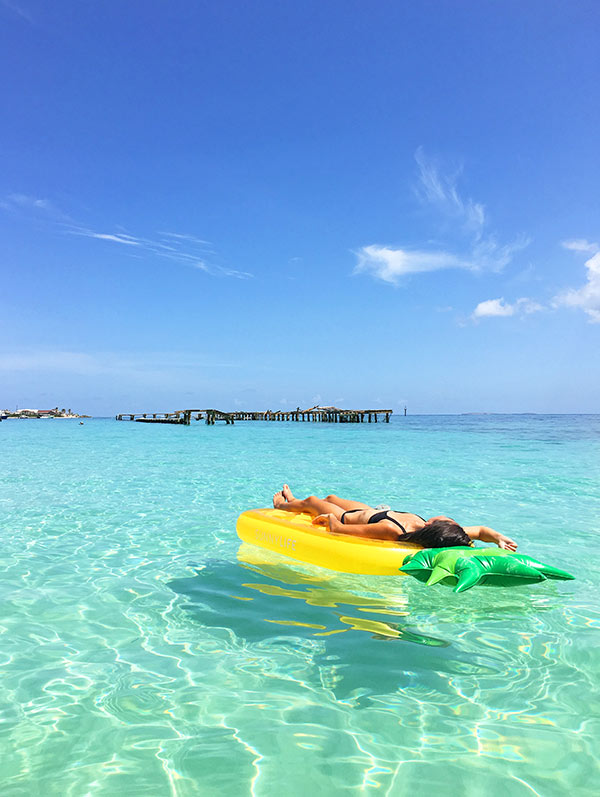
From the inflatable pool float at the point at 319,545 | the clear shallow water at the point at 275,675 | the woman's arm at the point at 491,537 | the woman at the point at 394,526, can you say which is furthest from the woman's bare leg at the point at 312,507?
the woman's arm at the point at 491,537

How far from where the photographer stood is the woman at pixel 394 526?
4.54m

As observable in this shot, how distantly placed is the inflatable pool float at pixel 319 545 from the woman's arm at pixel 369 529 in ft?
0.39

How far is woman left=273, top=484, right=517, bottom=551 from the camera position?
4.54 m

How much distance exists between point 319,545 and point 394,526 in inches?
27.9

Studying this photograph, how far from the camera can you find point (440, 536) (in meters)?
4.49

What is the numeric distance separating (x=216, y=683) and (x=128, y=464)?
44.2 feet

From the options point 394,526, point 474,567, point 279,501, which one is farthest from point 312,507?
point 474,567

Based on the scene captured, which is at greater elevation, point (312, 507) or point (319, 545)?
point (312, 507)

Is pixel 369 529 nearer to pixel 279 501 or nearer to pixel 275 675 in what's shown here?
pixel 279 501

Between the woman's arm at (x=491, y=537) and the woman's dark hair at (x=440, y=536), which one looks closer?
the woman's dark hair at (x=440, y=536)

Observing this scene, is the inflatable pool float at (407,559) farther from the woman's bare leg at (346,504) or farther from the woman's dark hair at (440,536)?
the woman's bare leg at (346,504)

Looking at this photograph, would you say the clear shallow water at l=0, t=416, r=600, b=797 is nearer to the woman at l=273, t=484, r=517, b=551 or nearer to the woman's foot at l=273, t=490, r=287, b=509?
the woman at l=273, t=484, r=517, b=551

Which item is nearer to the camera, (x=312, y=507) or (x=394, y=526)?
(x=394, y=526)

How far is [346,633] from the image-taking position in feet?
12.2
